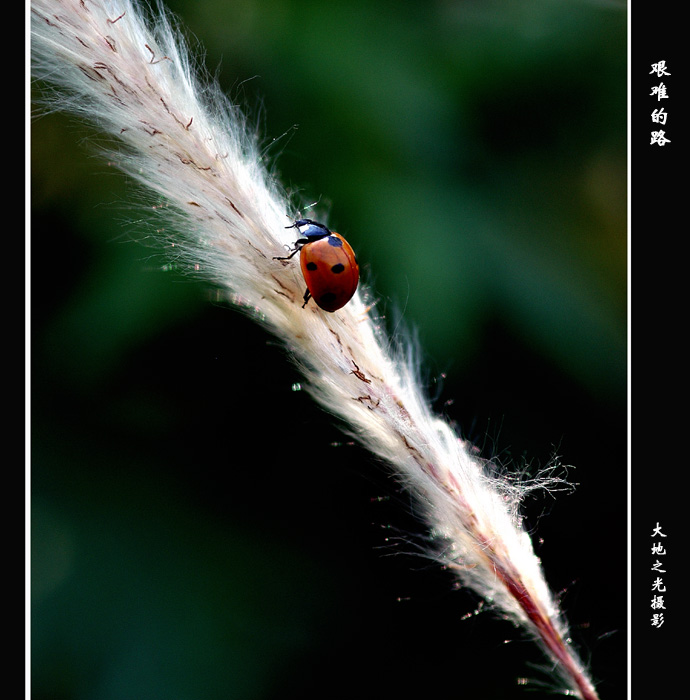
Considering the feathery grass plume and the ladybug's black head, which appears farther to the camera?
the ladybug's black head

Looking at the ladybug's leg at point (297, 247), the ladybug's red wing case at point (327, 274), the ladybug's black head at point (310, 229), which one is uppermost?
the ladybug's black head at point (310, 229)

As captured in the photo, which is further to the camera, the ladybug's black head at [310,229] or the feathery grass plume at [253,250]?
the ladybug's black head at [310,229]

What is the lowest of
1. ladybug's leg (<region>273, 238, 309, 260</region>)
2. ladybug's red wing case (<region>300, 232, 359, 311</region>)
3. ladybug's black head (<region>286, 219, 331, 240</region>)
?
ladybug's red wing case (<region>300, 232, 359, 311</region>)

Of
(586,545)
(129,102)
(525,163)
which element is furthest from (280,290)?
(586,545)

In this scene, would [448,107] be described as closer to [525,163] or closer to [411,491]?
[525,163]

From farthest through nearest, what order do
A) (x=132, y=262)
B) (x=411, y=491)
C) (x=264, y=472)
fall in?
(x=264, y=472) < (x=132, y=262) < (x=411, y=491)

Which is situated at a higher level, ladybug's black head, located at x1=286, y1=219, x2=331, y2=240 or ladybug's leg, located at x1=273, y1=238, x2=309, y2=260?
ladybug's black head, located at x1=286, y1=219, x2=331, y2=240

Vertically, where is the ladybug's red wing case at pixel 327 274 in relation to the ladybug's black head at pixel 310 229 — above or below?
below
